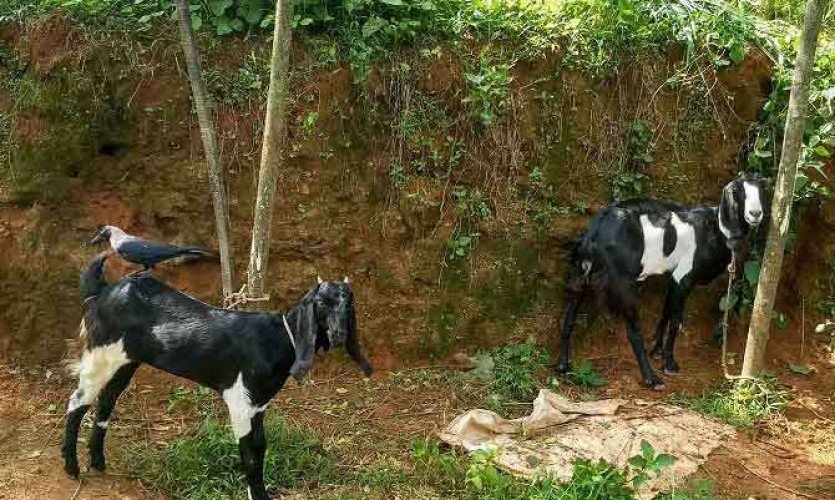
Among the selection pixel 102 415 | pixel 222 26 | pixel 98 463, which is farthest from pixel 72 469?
pixel 222 26

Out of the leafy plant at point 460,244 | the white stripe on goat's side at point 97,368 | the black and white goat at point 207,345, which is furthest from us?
the leafy plant at point 460,244

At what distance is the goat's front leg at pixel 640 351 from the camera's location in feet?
19.7

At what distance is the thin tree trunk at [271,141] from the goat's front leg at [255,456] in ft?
3.15

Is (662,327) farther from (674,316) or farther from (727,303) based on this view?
(727,303)

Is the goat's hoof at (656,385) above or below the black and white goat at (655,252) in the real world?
below

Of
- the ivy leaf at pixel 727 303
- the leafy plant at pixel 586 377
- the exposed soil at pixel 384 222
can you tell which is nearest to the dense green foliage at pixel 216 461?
the exposed soil at pixel 384 222

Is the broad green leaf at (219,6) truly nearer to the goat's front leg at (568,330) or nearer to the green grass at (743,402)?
the goat's front leg at (568,330)

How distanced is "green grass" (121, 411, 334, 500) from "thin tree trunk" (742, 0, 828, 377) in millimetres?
3349

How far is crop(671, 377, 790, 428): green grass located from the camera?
550 cm

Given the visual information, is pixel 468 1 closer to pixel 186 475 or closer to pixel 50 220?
pixel 50 220

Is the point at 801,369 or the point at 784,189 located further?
the point at 801,369

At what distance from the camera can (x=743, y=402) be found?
5.65 m

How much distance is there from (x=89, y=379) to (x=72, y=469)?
0.56 m

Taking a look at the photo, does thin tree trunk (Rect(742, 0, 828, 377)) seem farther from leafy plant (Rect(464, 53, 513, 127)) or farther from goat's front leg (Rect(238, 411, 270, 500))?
goat's front leg (Rect(238, 411, 270, 500))
